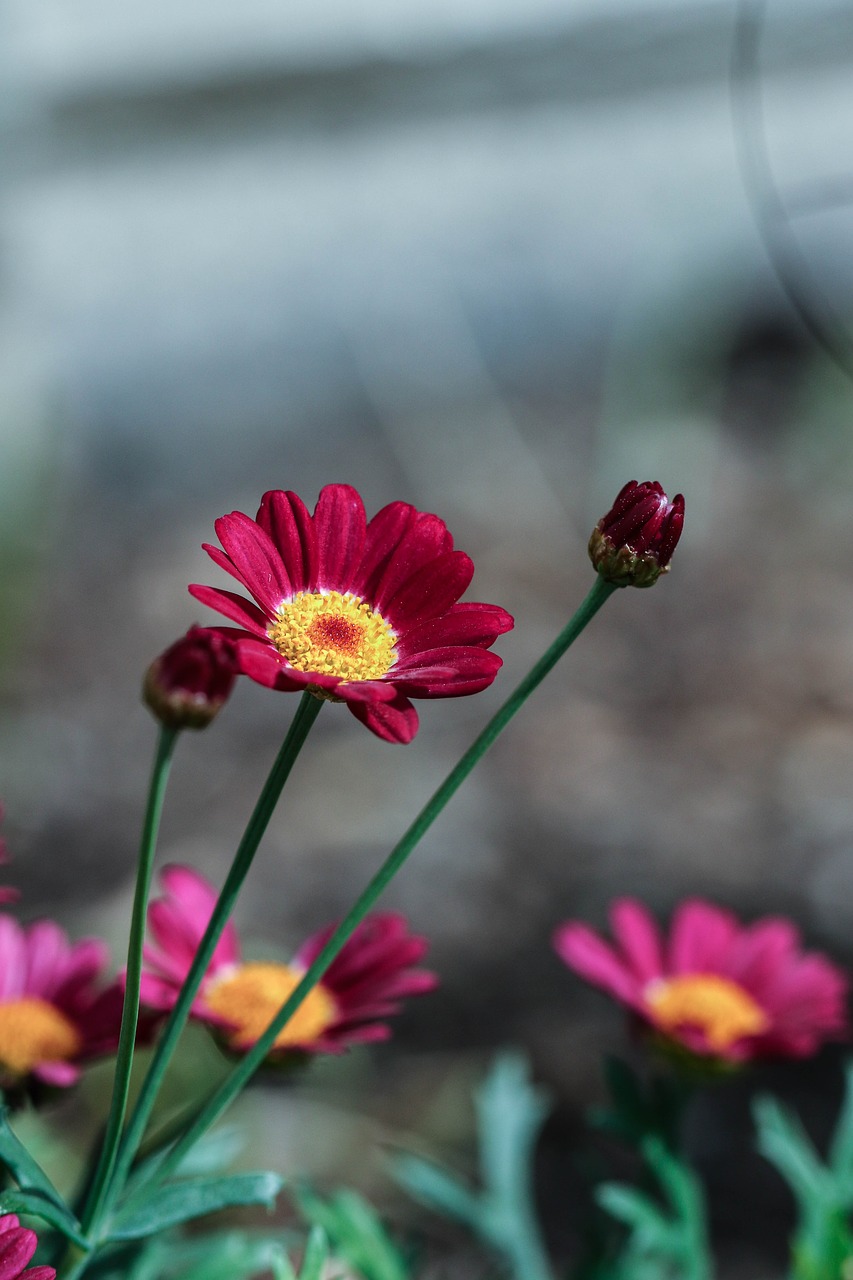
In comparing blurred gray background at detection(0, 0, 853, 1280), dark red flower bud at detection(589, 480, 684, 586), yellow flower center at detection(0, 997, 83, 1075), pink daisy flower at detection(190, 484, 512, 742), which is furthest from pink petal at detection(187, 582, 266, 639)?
blurred gray background at detection(0, 0, 853, 1280)

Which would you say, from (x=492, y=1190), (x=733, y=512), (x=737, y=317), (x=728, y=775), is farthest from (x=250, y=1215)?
(x=737, y=317)

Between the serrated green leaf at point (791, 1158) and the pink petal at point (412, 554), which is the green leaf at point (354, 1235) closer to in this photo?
the serrated green leaf at point (791, 1158)

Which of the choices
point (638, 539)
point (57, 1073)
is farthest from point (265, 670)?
point (57, 1073)

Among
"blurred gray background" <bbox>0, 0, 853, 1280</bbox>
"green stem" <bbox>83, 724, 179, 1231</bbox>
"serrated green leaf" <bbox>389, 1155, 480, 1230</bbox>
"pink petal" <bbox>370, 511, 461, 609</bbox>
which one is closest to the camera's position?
"green stem" <bbox>83, 724, 179, 1231</bbox>

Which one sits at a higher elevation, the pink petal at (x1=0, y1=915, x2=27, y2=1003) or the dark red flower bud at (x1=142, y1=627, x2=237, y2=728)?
the dark red flower bud at (x1=142, y1=627, x2=237, y2=728)

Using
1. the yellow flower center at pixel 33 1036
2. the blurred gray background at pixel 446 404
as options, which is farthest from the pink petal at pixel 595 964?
the blurred gray background at pixel 446 404

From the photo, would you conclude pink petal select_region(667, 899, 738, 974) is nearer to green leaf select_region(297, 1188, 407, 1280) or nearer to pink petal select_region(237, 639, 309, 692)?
green leaf select_region(297, 1188, 407, 1280)
